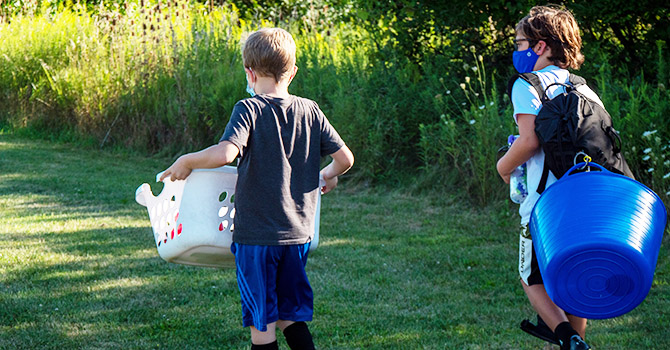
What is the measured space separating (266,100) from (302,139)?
204mm

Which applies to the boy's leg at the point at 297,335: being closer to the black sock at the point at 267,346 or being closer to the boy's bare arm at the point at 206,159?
the black sock at the point at 267,346

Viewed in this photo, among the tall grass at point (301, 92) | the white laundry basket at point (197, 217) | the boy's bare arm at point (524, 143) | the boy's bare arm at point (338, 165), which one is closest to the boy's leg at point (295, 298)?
the white laundry basket at point (197, 217)

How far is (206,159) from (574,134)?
1.37m

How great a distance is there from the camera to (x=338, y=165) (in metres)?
3.15

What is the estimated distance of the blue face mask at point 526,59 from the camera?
3158 mm

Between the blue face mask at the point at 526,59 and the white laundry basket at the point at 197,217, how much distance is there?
1.02 m

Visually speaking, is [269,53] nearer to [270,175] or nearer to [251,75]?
[251,75]

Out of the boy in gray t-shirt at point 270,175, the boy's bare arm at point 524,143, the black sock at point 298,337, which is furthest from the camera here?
the black sock at point 298,337

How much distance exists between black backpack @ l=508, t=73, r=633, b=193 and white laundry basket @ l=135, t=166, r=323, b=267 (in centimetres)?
93

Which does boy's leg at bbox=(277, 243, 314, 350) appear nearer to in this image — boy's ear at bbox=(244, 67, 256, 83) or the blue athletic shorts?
the blue athletic shorts

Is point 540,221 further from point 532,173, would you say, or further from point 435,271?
point 435,271

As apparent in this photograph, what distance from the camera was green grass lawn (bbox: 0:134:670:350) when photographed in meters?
4.09

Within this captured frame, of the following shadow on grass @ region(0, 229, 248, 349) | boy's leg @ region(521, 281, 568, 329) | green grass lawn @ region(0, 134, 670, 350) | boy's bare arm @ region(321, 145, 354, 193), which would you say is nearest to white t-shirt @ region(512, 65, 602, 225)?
boy's leg @ region(521, 281, 568, 329)

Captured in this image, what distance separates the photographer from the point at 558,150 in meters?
2.91
